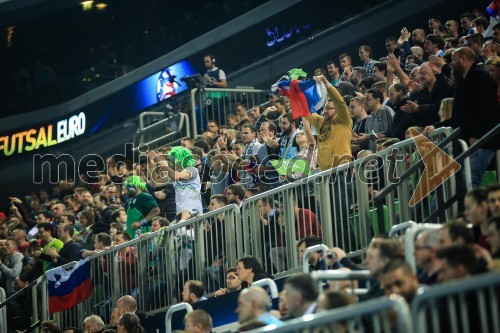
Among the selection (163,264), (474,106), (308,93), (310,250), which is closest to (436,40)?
(308,93)

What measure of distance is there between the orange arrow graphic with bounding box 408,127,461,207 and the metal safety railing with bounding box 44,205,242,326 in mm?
2719

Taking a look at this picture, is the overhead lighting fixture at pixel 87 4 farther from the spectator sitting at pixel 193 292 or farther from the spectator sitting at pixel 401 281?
the spectator sitting at pixel 401 281

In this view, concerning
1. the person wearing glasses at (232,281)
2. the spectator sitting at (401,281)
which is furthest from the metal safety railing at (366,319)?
the person wearing glasses at (232,281)

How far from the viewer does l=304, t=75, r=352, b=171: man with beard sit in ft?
37.0

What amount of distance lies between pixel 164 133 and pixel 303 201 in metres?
10.3

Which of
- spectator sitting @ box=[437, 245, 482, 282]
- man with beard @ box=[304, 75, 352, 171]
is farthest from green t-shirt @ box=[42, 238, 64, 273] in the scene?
spectator sitting @ box=[437, 245, 482, 282]

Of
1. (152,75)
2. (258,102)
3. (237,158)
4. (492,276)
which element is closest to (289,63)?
(258,102)

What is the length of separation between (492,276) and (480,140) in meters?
4.17

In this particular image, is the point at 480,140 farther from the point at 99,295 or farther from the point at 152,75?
the point at 152,75

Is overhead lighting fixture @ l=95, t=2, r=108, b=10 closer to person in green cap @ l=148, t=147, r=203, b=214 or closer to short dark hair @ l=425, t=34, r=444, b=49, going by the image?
person in green cap @ l=148, t=147, r=203, b=214

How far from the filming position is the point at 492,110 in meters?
9.58

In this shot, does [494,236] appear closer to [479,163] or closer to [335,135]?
[479,163]

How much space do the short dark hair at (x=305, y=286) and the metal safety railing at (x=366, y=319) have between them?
44.7 inches

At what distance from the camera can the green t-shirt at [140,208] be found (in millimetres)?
14016
